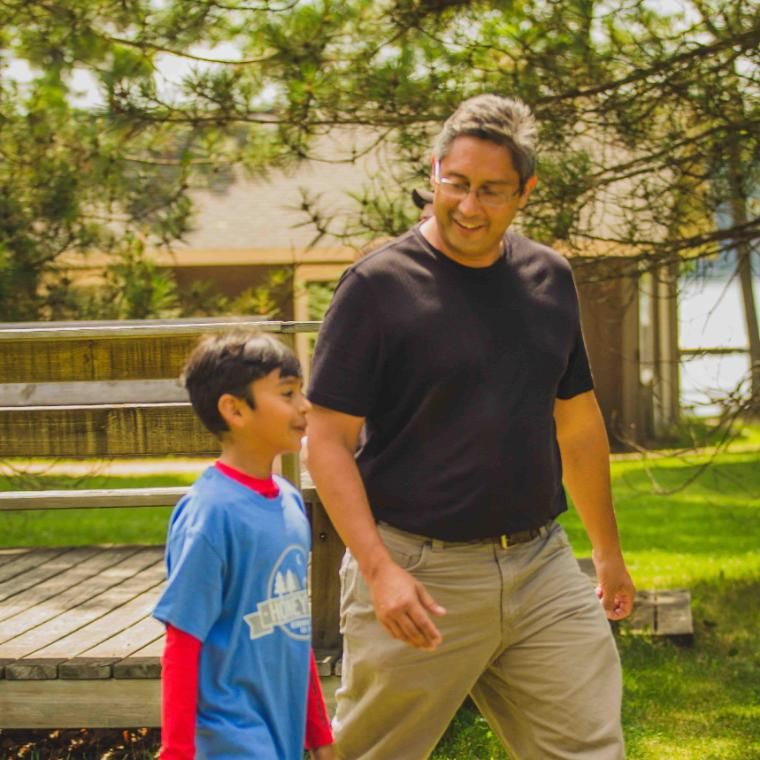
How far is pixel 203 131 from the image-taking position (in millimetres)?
8922

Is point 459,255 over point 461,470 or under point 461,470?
over

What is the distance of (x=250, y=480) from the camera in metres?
2.77

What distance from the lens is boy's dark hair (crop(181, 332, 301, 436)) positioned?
2.83 m

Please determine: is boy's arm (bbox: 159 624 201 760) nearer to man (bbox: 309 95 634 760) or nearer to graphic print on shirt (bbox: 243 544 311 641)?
graphic print on shirt (bbox: 243 544 311 641)

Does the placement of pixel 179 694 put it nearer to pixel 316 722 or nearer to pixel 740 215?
pixel 316 722

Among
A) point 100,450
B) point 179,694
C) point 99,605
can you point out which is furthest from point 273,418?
point 99,605

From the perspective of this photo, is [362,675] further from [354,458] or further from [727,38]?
[727,38]

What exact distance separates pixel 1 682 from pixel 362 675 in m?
1.89

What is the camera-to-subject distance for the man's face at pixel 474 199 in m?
3.14

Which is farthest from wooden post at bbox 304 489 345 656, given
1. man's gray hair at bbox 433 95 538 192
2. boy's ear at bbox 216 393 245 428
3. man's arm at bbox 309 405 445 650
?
boy's ear at bbox 216 393 245 428

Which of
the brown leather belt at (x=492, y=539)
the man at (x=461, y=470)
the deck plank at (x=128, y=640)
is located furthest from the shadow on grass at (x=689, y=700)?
the brown leather belt at (x=492, y=539)

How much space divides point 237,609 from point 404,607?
41cm

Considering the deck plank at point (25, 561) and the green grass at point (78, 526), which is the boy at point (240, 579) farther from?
the green grass at point (78, 526)

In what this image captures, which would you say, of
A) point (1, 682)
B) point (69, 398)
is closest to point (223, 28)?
point (69, 398)
